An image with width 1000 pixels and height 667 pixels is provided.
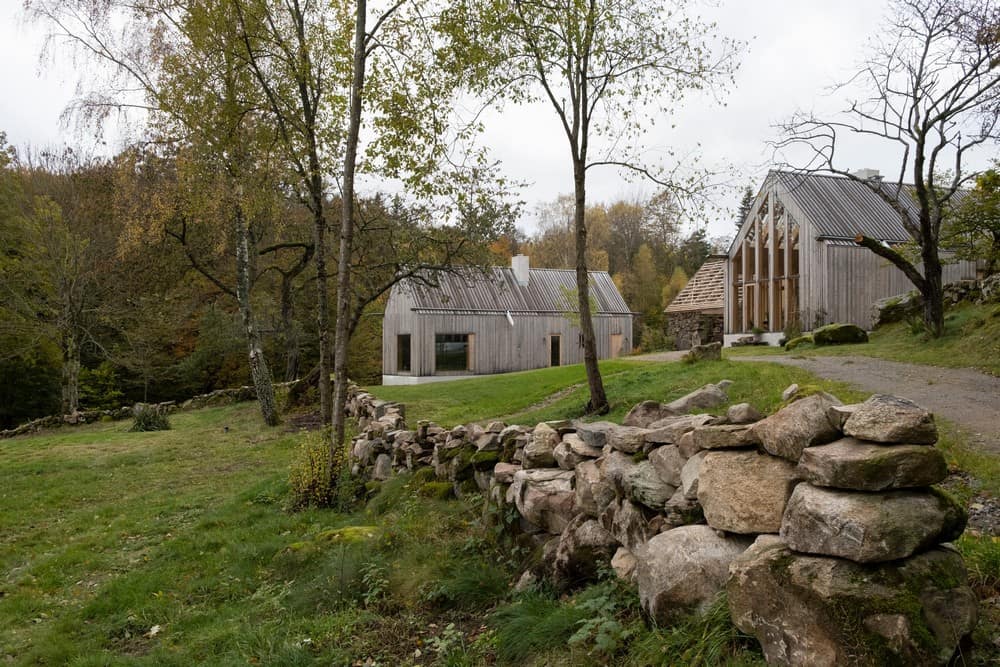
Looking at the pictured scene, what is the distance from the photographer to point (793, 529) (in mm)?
2811

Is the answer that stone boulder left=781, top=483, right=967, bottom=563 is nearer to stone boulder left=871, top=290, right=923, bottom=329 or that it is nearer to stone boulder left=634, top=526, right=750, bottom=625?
stone boulder left=634, top=526, right=750, bottom=625

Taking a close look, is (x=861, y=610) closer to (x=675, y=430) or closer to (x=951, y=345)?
(x=675, y=430)

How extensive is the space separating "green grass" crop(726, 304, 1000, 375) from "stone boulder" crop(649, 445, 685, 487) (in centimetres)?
875

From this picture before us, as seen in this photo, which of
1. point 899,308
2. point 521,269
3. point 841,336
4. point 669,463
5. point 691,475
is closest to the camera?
point 691,475

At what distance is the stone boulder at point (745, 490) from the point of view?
3.09m

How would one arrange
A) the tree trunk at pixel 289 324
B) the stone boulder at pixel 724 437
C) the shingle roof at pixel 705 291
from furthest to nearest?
the shingle roof at pixel 705 291
the tree trunk at pixel 289 324
the stone boulder at pixel 724 437

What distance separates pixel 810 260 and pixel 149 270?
88.8 ft

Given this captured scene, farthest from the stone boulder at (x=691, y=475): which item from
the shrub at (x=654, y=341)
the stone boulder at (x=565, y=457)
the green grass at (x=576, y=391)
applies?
the shrub at (x=654, y=341)

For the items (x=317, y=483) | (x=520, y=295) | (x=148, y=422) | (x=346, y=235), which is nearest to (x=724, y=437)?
(x=317, y=483)

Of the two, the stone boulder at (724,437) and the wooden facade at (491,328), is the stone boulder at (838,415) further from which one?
the wooden facade at (491,328)

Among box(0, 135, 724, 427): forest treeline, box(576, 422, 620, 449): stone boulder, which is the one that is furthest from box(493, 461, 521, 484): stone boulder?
box(0, 135, 724, 427): forest treeline

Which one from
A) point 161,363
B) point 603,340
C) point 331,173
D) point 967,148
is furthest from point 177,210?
point 603,340

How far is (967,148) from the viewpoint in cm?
1403

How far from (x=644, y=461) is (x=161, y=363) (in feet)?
104
